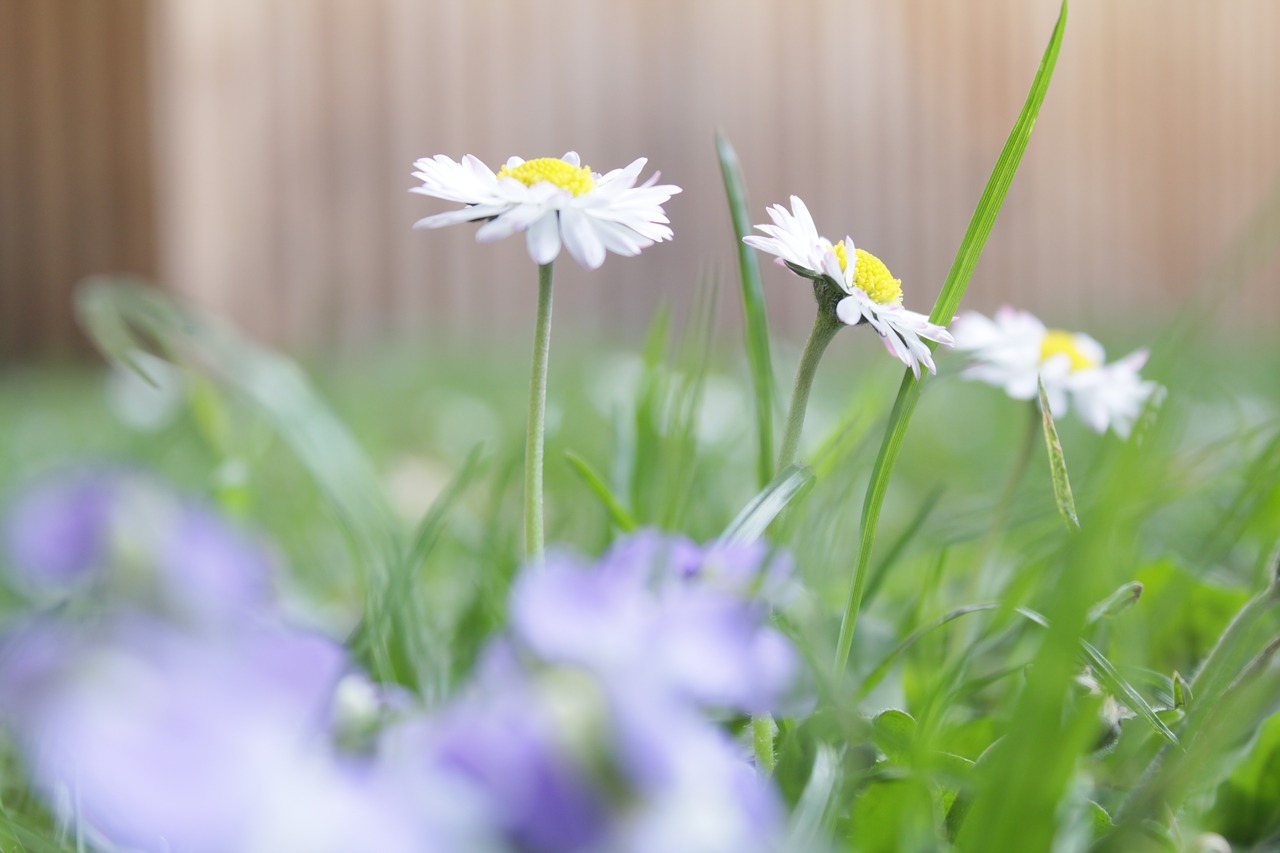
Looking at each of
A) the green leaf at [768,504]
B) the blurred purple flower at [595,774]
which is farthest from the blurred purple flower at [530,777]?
the green leaf at [768,504]

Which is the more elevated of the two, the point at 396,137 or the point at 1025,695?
the point at 1025,695

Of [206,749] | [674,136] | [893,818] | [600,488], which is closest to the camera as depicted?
[206,749]

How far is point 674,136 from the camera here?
3209 millimetres

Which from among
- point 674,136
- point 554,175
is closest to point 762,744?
point 554,175

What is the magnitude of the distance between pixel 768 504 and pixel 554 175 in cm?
9

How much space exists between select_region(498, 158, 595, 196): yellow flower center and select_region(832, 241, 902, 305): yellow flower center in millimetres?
64

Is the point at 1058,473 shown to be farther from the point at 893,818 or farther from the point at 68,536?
the point at 68,536

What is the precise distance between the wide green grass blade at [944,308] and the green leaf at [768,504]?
0.02 m

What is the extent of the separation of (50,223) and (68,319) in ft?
0.85

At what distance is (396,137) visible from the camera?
293 centimetres

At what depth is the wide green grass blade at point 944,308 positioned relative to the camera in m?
0.26

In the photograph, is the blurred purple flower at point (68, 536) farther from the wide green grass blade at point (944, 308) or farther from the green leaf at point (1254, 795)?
the green leaf at point (1254, 795)

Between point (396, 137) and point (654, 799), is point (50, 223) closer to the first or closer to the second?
point (396, 137)

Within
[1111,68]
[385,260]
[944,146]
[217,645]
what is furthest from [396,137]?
[217,645]
